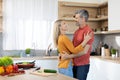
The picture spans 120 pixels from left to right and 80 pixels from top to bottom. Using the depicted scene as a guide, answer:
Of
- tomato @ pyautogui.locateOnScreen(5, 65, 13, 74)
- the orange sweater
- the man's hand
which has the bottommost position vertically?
tomato @ pyautogui.locateOnScreen(5, 65, 13, 74)

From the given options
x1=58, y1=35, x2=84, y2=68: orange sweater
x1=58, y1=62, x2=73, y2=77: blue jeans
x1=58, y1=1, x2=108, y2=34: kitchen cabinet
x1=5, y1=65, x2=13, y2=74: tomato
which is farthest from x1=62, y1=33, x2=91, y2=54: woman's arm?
x1=58, y1=1, x2=108, y2=34: kitchen cabinet

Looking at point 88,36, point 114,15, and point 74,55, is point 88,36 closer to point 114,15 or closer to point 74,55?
point 74,55

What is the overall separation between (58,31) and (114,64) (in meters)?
1.33

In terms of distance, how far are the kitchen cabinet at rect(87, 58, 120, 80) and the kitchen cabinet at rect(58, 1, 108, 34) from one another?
93cm

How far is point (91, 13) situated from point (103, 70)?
177 centimetres

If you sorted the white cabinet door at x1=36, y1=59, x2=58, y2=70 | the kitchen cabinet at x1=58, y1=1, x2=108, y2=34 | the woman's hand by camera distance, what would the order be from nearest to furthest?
1. the woman's hand
2. the white cabinet door at x1=36, y1=59, x2=58, y2=70
3. the kitchen cabinet at x1=58, y1=1, x2=108, y2=34

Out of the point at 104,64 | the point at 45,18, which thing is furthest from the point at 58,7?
the point at 104,64

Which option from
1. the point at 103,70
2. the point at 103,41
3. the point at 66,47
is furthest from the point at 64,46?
the point at 103,41

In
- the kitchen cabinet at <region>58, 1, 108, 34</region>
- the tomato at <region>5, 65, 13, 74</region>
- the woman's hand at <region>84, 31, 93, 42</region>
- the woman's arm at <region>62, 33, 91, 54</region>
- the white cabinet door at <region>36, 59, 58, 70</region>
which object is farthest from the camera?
the kitchen cabinet at <region>58, 1, 108, 34</region>

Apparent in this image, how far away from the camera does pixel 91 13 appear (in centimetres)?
507

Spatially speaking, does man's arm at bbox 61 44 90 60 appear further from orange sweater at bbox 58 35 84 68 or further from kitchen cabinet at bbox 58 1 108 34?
kitchen cabinet at bbox 58 1 108 34

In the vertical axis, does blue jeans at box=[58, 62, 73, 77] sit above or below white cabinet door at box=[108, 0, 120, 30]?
below

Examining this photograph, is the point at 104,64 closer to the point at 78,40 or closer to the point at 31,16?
the point at 78,40

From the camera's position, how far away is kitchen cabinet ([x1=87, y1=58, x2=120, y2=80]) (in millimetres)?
3373
